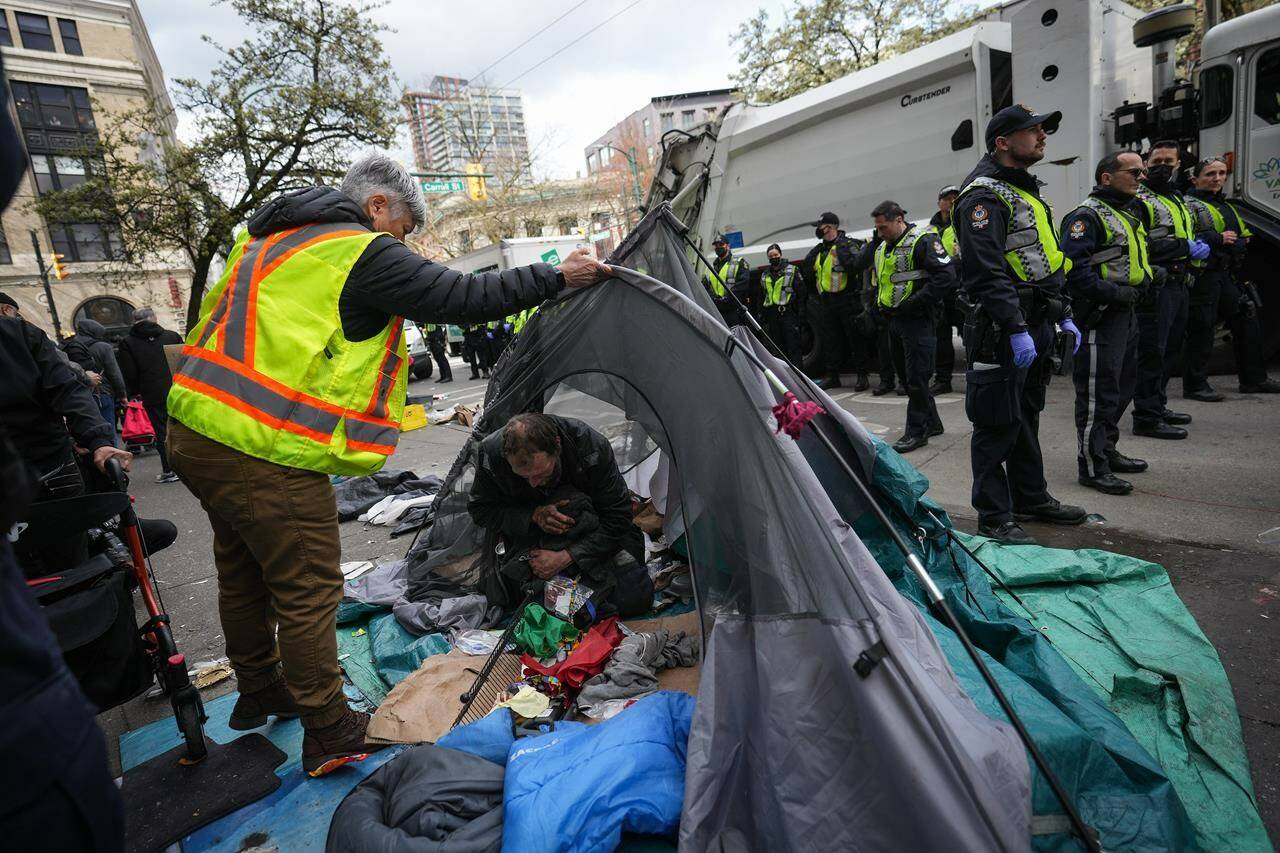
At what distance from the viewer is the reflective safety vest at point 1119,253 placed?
3814 mm

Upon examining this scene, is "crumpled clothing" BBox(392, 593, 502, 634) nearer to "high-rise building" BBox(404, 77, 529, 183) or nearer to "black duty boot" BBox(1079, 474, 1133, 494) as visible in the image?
"black duty boot" BBox(1079, 474, 1133, 494)

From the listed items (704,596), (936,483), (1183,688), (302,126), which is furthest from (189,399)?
(302,126)

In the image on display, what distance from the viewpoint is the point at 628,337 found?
2633 mm

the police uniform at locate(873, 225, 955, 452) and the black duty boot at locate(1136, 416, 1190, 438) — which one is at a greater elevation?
the police uniform at locate(873, 225, 955, 452)

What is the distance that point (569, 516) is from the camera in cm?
297

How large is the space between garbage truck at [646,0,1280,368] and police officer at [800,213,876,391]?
0.56 m

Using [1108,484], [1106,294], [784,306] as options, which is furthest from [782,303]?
[1108,484]

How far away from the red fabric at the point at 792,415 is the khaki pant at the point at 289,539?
142cm

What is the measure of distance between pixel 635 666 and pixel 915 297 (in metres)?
4.00

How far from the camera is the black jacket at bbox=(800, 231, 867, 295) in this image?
7.12 m

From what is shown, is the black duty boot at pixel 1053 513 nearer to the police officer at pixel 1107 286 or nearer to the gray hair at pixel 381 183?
the police officer at pixel 1107 286

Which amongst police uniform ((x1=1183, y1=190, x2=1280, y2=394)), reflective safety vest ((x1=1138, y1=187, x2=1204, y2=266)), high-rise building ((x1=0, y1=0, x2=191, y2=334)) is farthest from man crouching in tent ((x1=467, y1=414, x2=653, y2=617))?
high-rise building ((x1=0, y1=0, x2=191, y2=334))

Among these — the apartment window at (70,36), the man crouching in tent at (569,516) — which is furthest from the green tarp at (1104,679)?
the apartment window at (70,36)

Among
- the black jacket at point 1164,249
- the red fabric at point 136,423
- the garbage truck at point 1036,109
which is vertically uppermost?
the garbage truck at point 1036,109
